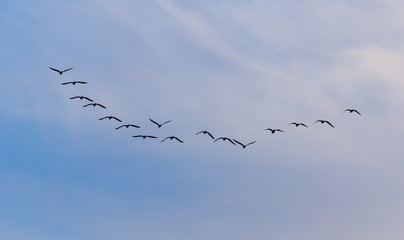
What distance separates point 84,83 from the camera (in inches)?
7653

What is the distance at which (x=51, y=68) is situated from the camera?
19962 centimetres

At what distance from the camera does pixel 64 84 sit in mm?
198875

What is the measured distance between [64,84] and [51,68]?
5.30 meters

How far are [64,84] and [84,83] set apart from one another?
23.7ft

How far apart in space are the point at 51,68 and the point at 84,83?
36.6 feet
